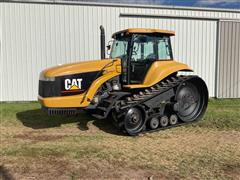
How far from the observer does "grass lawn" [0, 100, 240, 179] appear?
4.50m

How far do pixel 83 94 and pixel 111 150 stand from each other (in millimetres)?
1595

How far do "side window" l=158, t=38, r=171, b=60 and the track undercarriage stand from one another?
1.97ft

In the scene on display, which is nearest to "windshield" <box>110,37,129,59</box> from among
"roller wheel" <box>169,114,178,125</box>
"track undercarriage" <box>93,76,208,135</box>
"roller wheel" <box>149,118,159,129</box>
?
"track undercarriage" <box>93,76,208,135</box>

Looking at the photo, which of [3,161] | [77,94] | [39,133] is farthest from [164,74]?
[3,161]

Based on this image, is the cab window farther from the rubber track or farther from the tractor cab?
the rubber track

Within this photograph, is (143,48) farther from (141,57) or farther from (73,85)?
(73,85)

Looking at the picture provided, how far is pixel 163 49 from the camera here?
24.3 feet

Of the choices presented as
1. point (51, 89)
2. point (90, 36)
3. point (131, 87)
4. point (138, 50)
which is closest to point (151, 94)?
point (131, 87)

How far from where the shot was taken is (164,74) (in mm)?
7082

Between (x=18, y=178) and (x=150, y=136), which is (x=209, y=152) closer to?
→ (x=150, y=136)

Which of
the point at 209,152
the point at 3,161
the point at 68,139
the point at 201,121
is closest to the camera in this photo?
the point at 3,161

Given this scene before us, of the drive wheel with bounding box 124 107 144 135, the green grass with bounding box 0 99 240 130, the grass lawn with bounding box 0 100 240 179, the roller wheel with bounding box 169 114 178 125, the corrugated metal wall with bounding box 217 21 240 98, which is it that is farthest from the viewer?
the corrugated metal wall with bounding box 217 21 240 98

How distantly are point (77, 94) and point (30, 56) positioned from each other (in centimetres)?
569

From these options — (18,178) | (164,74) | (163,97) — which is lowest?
(18,178)
